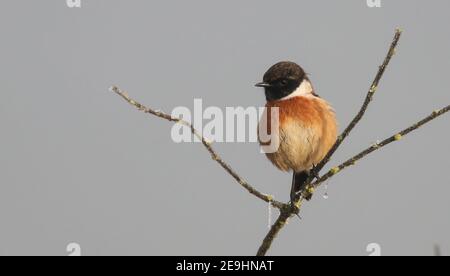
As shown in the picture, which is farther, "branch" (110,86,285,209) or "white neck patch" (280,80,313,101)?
"white neck patch" (280,80,313,101)

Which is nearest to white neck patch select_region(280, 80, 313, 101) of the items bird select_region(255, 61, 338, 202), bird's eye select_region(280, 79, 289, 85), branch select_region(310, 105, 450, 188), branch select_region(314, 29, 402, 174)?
bird select_region(255, 61, 338, 202)

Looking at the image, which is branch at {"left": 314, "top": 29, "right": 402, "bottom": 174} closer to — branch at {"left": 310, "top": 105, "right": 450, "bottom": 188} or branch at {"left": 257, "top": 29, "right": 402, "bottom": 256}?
branch at {"left": 257, "top": 29, "right": 402, "bottom": 256}

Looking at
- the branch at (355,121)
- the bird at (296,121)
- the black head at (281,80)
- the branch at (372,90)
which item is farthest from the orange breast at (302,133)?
the branch at (372,90)

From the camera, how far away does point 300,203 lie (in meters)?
4.19

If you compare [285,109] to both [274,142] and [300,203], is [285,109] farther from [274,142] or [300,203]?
[300,203]

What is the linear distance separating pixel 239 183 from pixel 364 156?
0.77m

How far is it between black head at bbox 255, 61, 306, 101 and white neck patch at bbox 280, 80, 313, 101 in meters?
0.03

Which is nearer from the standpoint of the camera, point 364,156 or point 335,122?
point 364,156

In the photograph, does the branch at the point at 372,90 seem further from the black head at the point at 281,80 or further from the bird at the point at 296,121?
the black head at the point at 281,80

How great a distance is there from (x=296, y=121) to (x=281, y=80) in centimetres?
64

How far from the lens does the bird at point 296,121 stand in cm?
614

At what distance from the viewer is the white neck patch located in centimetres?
657
